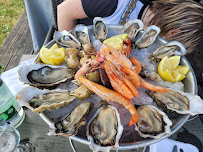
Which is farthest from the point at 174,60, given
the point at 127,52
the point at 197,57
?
the point at 197,57

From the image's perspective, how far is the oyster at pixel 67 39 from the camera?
3.42 ft

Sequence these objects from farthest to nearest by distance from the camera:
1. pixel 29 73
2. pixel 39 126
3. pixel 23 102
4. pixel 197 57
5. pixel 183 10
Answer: pixel 197 57
pixel 183 10
pixel 39 126
pixel 29 73
pixel 23 102

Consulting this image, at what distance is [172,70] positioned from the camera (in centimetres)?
88

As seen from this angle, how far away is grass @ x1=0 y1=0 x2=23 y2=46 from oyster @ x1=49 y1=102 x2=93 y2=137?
2298mm

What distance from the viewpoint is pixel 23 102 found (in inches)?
28.4

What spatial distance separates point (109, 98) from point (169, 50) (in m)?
0.53

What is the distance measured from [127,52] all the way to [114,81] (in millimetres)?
214

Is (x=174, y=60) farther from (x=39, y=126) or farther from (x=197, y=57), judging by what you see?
(x=197, y=57)

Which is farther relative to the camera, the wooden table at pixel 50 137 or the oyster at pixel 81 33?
the oyster at pixel 81 33

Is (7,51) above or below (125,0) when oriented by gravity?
below

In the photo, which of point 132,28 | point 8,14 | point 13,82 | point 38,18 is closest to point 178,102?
point 132,28

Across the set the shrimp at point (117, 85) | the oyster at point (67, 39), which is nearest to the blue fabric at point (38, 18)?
the oyster at point (67, 39)

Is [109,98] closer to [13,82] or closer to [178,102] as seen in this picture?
[178,102]

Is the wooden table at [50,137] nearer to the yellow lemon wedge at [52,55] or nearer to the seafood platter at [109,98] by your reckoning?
the seafood platter at [109,98]
